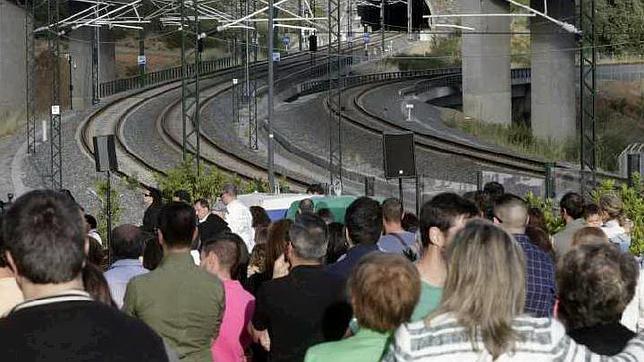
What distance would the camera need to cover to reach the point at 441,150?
45875 millimetres

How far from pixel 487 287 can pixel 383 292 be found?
0.91 meters

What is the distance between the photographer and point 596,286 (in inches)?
241

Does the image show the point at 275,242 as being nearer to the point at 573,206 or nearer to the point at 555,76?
the point at 573,206

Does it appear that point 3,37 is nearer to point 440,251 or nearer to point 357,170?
point 357,170

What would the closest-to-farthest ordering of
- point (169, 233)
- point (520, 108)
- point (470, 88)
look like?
point (169, 233) → point (470, 88) → point (520, 108)

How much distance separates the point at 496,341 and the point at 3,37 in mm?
53000

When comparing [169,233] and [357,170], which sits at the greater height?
[169,233]

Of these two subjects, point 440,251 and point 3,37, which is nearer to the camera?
point 440,251

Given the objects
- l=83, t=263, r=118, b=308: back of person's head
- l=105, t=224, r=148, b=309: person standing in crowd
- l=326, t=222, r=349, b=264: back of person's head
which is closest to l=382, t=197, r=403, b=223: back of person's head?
l=326, t=222, r=349, b=264: back of person's head

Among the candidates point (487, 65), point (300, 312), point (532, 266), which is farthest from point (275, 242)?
point (487, 65)

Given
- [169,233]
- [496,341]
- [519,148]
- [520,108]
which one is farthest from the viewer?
[520,108]

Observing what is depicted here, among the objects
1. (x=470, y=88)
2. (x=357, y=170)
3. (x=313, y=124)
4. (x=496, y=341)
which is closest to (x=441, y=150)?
(x=357, y=170)

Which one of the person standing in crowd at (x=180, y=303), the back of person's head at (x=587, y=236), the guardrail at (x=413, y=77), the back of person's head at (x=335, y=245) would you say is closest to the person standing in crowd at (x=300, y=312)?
the person standing in crowd at (x=180, y=303)

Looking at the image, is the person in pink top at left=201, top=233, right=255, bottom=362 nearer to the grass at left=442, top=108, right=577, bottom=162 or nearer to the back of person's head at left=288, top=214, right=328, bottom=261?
the back of person's head at left=288, top=214, right=328, bottom=261
